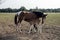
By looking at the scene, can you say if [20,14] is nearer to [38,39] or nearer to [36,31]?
[36,31]

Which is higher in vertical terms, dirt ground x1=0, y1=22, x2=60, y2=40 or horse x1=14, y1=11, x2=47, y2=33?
horse x1=14, y1=11, x2=47, y2=33

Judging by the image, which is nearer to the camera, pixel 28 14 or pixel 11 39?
pixel 11 39

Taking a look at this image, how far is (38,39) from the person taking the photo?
9500 mm

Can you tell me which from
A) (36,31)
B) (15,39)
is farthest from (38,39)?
(36,31)

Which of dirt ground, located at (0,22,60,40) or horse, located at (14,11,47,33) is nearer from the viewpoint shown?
dirt ground, located at (0,22,60,40)

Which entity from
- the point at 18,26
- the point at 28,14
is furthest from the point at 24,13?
the point at 18,26

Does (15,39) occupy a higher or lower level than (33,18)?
lower

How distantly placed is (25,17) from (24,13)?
0.29 meters

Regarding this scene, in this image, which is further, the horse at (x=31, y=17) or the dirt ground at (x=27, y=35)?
the horse at (x=31, y=17)

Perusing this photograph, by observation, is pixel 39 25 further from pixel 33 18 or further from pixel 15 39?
pixel 15 39

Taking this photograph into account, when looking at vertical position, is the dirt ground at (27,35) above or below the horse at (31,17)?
below

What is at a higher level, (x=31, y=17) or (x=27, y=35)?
(x=31, y=17)

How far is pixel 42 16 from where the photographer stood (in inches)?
470

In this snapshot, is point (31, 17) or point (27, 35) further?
point (31, 17)
